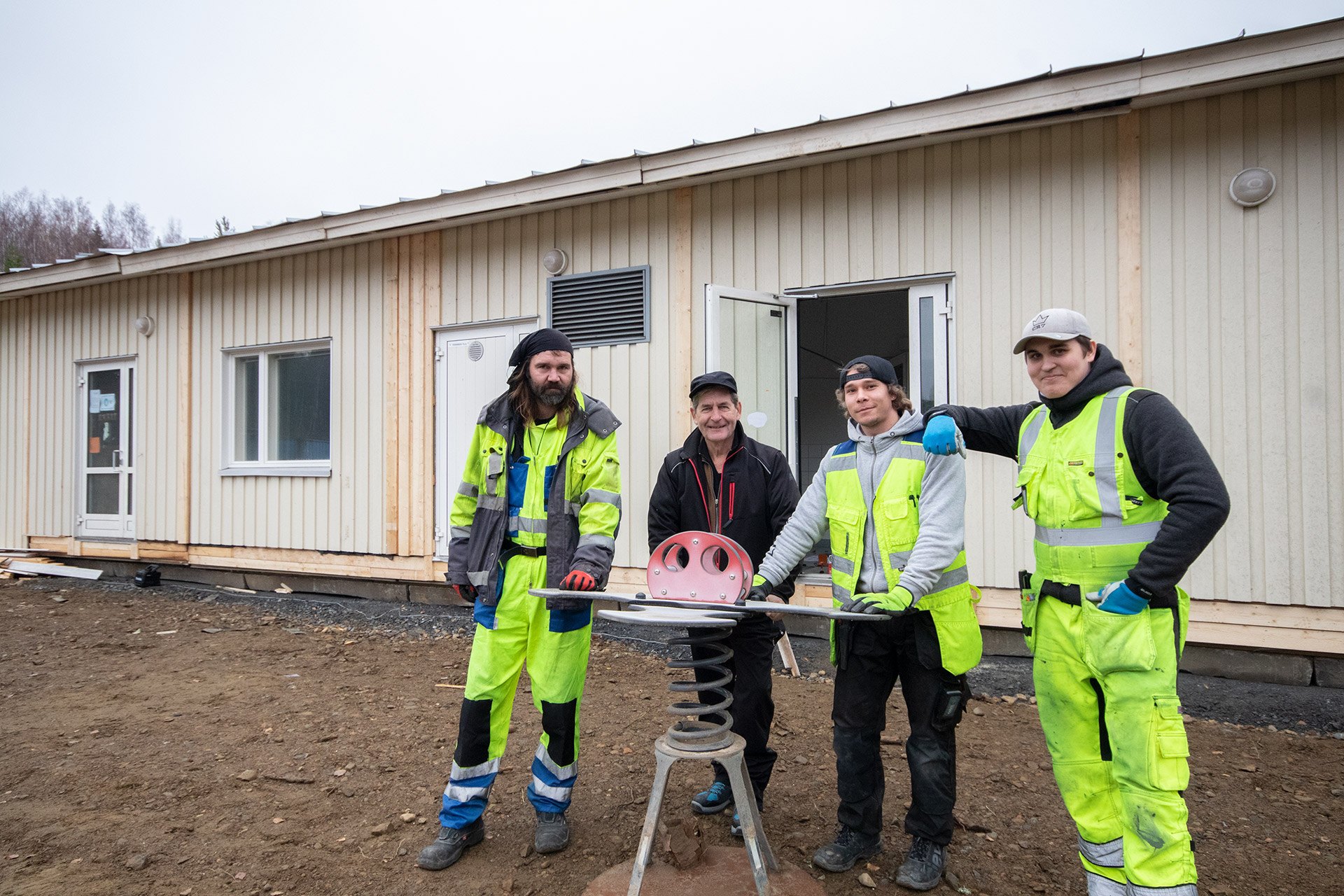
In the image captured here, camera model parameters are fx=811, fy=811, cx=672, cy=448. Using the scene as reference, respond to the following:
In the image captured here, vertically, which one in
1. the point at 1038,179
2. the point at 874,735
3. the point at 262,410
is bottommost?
the point at 874,735

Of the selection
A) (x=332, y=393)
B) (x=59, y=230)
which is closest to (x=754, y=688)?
(x=332, y=393)

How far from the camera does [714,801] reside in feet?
11.2

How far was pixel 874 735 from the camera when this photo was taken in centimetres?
293

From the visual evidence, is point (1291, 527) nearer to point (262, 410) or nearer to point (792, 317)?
point (792, 317)

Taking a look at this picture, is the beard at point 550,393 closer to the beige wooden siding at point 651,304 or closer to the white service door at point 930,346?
the beige wooden siding at point 651,304

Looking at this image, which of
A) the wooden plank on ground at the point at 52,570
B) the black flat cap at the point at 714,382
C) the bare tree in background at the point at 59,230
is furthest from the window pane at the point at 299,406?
the bare tree in background at the point at 59,230

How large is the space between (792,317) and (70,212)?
154ft

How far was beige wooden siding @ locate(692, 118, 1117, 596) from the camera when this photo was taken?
5125mm

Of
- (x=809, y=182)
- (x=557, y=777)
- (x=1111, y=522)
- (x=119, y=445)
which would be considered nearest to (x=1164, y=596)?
(x=1111, y=522)

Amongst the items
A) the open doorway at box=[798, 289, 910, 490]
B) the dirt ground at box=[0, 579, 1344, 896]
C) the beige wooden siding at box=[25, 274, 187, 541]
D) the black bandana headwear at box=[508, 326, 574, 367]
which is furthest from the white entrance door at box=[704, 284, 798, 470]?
the beige wooden siding at box=[25, 274, 187, 541]

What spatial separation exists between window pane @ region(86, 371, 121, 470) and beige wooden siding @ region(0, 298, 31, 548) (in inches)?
46.7

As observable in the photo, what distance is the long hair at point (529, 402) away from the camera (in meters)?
3.27

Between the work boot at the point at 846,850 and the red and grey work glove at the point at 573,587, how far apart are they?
1.27 m

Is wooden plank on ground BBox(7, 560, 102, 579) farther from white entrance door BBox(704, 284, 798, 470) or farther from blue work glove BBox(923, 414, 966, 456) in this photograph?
blue work glove BBox(923, 414, 966, 456)
